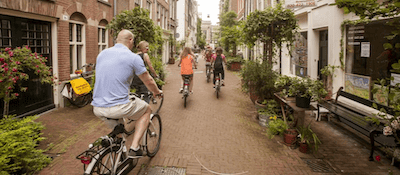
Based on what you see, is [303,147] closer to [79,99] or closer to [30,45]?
[79,99]

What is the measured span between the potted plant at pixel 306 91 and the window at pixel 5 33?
6.29m

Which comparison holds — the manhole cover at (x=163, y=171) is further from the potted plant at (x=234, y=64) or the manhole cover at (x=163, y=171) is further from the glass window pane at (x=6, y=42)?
the potted plant at (x=234, y=64)

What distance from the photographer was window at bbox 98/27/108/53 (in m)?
11.6

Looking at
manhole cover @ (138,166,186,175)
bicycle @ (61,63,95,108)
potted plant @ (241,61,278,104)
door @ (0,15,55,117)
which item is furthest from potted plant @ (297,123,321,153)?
door @ (0,15,55,117)

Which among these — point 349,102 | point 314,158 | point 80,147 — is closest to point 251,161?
point 314,158

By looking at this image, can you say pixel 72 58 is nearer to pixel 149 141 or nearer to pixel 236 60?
pixel 149 141

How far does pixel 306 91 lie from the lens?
5434 millimetres

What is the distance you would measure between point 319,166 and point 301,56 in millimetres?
7642

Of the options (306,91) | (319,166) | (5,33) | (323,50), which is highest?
(5,33)

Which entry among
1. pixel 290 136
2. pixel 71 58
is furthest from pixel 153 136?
pixel 71 58

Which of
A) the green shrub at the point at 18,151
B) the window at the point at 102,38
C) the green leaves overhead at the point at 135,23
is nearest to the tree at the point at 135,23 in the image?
the green leaves overhead at the point at 135,23

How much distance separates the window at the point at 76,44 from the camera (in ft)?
31.1

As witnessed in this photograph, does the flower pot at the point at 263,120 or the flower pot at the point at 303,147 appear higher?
the flower pot at the point at 263,120

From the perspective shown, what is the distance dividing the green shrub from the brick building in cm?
225
